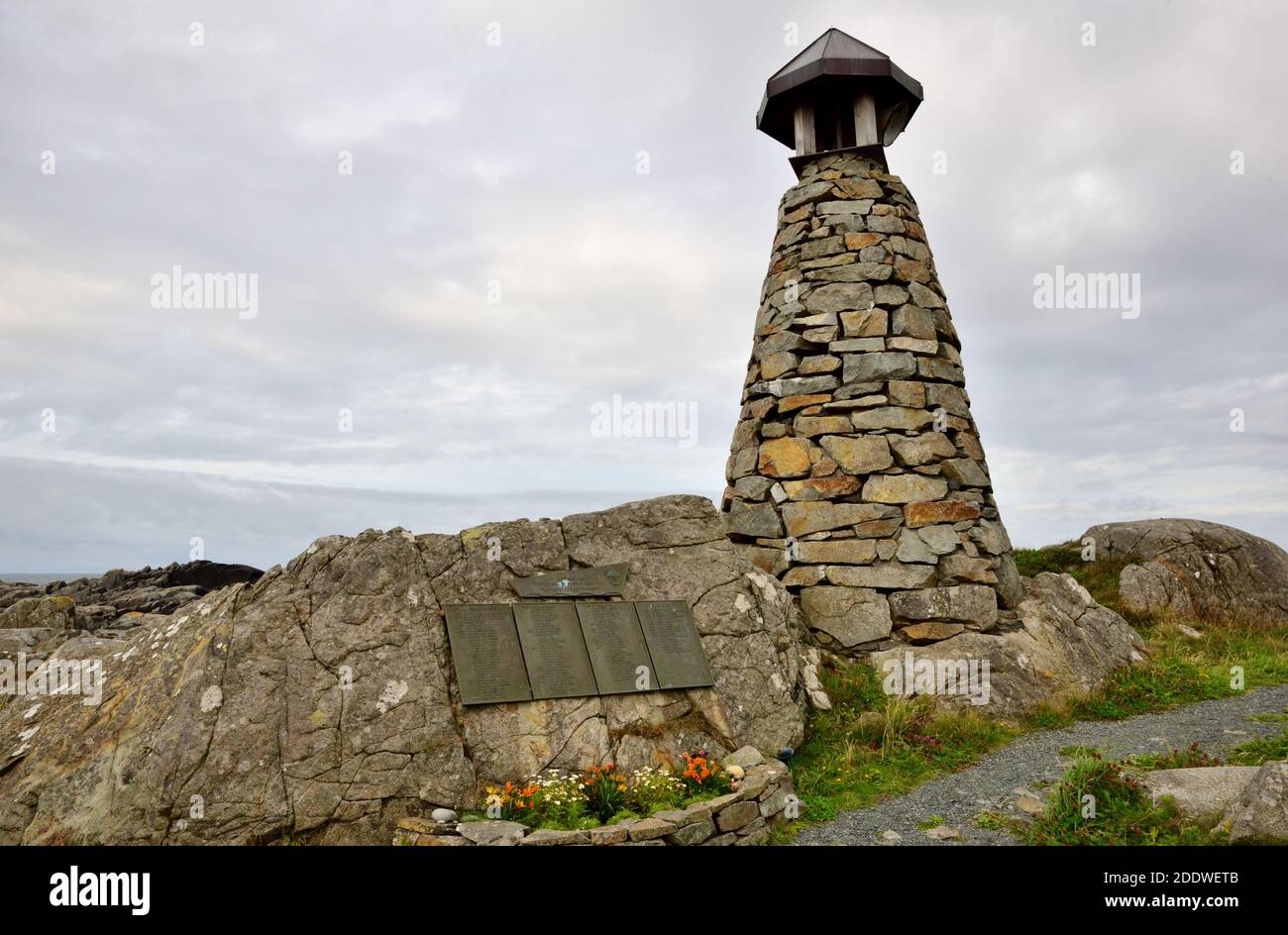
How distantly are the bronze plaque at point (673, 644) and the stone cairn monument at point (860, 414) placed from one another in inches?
104

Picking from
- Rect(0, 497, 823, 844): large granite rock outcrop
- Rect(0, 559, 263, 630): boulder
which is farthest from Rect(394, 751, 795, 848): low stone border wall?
Rect(0, 559, 263, 630): boulder

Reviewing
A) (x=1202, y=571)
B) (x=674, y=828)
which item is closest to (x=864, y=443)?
(x=674, y=828)

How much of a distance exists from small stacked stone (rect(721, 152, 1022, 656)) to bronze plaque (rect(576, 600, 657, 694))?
3223 mm

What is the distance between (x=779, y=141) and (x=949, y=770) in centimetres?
914

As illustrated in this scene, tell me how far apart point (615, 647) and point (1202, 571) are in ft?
38.5

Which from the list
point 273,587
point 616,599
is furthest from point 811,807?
point 273,587

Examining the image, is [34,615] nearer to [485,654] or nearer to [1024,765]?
[485,654]

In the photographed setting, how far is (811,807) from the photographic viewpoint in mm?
6730

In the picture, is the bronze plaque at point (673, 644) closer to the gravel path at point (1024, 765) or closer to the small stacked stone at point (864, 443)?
the gravel path at point (1024, 765)

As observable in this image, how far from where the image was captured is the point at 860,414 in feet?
32.7

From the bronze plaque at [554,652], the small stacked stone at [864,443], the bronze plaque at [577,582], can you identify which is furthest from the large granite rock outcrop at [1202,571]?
the bronze plaque at [554,652]

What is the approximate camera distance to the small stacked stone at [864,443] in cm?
955

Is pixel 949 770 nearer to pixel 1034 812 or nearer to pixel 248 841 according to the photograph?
pixel 1034 812
